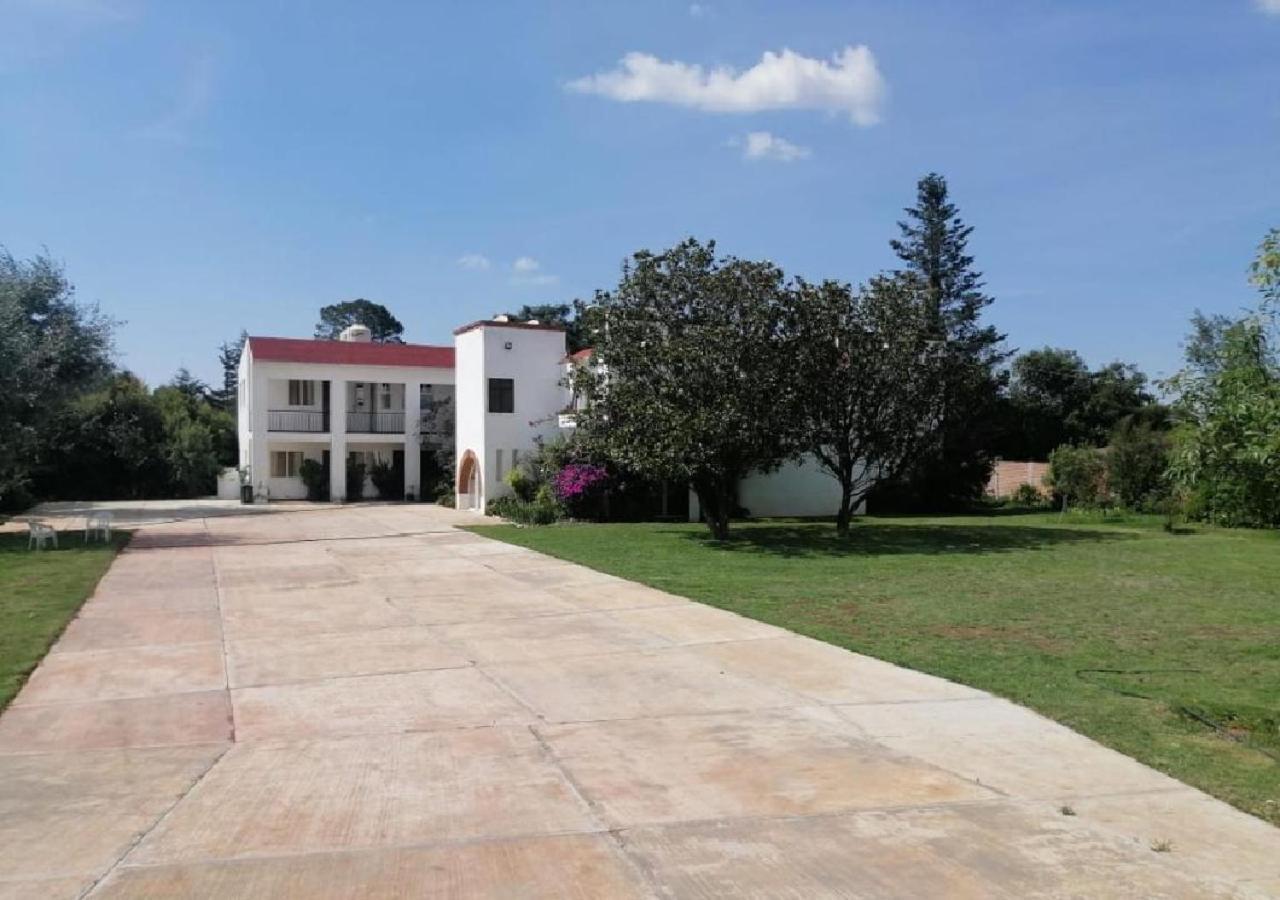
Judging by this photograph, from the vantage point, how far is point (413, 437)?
1666 inches

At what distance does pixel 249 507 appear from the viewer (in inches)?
1487

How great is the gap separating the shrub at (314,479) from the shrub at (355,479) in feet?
3.16

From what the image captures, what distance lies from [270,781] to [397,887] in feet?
6.58

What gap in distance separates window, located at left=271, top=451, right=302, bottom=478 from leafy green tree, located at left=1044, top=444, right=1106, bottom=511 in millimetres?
29972

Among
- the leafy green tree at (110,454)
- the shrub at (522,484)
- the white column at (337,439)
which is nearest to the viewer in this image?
the shrub at (522,484)

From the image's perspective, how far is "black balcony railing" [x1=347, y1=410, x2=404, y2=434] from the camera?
4269 cm

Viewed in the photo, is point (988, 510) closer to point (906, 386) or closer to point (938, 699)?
point (906, 386)

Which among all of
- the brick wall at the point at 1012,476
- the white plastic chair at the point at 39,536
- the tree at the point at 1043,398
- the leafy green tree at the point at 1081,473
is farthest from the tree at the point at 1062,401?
the white plastic chair at the point at 39,536

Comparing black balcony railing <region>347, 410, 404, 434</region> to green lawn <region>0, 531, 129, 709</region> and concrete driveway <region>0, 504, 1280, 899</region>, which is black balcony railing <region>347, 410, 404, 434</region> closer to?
green lawn <region>0, 531, 129, 709</region>

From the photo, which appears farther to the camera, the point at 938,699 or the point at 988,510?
the point at 988,510

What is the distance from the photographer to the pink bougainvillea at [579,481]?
29562mm

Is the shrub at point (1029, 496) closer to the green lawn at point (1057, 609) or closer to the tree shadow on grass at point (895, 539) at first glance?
the tree shadow on grass at point (895, 539)

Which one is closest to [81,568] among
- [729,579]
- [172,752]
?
[729,579]

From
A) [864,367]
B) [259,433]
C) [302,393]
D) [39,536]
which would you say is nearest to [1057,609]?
[864,367]
